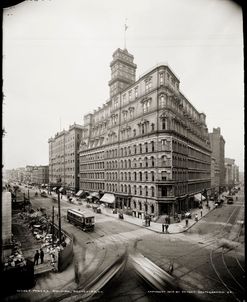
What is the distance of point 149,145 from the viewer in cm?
2834

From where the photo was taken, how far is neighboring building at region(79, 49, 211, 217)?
85.0 ft

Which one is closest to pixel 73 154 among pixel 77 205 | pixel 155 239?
pixel 77 205

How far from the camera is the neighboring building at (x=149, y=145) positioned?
25.9m

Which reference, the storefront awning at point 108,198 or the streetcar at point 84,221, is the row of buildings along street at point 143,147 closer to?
the storefront awning at point 108,198

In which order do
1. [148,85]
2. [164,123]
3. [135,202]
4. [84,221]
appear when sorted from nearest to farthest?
[84,221] → [164,123] → [148,85] → [135,202]

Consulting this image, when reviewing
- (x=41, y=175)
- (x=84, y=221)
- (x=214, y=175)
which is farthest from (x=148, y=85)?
(x=41, y=175)

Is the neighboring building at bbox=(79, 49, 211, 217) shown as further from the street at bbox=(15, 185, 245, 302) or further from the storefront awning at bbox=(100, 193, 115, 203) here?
the street at bbox=(15, 185, 245, 302)

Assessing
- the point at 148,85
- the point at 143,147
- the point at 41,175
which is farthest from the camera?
the point at 41,175

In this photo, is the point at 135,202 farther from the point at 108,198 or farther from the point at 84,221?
the point at 84,221

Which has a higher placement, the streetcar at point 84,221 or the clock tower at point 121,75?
the clock tower at point 121,75

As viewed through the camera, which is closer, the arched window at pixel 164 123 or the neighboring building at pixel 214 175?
the arched window at pixel 164 123

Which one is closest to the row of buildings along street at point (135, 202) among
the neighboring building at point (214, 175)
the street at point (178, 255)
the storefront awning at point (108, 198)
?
the street at point (178, 255)

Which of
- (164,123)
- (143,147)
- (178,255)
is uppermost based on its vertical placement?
(164,123)

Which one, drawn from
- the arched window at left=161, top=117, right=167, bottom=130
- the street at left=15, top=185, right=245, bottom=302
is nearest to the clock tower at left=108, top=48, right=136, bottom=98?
the arched window at left=161, top=117, right=167, bottom=130
